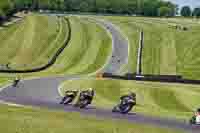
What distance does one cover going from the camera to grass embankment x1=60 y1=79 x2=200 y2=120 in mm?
54219

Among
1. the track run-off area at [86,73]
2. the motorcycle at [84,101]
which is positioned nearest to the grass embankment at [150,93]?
the track run-off area at [86,73]

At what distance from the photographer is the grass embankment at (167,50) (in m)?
99.8

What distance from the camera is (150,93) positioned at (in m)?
58.2

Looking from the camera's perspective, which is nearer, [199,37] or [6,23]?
[199,37]

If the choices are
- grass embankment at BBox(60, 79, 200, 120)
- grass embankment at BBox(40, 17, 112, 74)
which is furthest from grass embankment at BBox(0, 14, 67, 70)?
grass embankment at BBox(60, 79, 200, 120)

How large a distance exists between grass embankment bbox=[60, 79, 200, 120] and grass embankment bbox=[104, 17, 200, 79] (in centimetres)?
3279

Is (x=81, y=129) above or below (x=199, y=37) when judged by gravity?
above

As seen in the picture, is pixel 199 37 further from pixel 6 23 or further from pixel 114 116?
pixel 114 116

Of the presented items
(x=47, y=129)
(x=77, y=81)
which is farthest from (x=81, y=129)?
(x=77, y=81)

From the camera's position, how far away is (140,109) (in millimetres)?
46375

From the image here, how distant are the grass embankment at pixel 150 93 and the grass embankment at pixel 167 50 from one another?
108ft

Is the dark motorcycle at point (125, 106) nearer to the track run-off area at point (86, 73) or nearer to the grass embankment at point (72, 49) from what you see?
the track run-off area at point (86, 73)

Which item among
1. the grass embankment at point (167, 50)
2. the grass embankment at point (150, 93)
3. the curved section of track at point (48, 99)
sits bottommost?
Result: the grass embankment at point (167, 50)

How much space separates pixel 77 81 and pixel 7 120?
1524 inches
